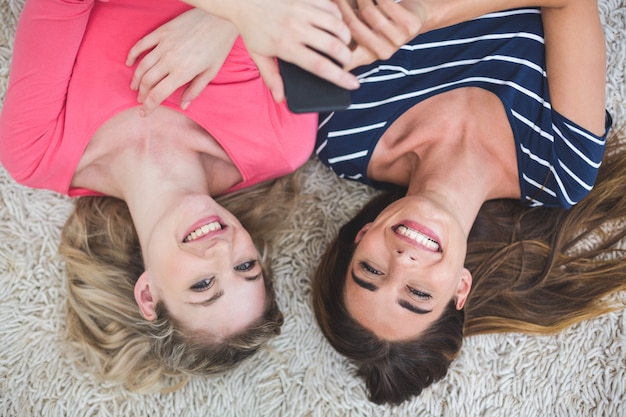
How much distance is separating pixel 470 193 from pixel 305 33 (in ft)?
1.77

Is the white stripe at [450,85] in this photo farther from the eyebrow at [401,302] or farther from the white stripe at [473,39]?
the eyebrow at [401,302]

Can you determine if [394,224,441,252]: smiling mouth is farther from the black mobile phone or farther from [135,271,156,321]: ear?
[135,271,156,321]: ear

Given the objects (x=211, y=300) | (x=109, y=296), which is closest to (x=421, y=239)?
(x=211, y=300)

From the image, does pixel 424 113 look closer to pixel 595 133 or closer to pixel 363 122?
pixel 363 122

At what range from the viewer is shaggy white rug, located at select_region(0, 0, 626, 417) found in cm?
135

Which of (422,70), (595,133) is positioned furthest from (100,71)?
(595,133)

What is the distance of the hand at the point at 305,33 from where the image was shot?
84 centimetres

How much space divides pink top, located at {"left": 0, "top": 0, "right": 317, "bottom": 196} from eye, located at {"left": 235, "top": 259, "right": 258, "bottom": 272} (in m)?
0.25

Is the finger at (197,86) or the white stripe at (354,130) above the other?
the finger at (197,86)

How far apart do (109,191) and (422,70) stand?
29.0 inches

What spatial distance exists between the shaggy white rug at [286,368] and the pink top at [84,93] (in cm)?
25

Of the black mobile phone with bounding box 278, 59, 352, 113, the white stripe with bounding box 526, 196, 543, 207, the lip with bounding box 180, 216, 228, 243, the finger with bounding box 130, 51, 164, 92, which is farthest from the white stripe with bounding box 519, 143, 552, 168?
the finger with bounding box 130, 51, 164, 92

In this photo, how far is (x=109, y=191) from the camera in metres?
1.29

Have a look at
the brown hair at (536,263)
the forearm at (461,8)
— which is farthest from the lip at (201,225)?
the forearm at (461,8)
